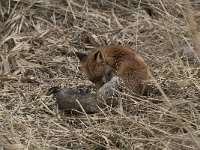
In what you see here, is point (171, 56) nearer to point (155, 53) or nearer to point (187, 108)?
point (155, 53)

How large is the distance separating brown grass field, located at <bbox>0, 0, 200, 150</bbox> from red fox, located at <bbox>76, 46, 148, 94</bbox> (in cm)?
16

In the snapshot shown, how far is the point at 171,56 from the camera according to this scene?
20.6ft

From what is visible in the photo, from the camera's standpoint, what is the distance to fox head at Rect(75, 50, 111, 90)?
17.5 ft

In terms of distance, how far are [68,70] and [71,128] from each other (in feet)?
5.39

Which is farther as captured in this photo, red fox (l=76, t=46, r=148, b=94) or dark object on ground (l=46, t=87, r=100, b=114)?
red fox (l=76, t=46, r=148, b=94)

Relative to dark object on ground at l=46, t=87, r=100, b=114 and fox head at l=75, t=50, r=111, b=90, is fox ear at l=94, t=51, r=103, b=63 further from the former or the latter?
dark object on ground at l=46, t=87, r=100, b=114

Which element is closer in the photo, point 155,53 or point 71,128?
point 71,128

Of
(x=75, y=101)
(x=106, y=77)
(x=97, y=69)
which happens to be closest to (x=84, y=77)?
(x=97, y=69)

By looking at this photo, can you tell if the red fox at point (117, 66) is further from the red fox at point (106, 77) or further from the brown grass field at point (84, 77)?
the brown grass field at point (84, 77)

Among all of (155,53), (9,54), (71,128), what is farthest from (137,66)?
(9,54)

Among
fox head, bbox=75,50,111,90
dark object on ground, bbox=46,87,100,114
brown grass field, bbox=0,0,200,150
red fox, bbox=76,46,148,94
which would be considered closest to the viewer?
brown grass field, bbox=0,0,200,150

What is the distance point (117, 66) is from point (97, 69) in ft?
0.90

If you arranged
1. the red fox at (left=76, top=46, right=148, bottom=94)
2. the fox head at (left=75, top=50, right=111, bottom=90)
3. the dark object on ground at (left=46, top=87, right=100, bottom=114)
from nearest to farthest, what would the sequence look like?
the dark object on ground at (left=46, top=87, right=100, bottom=114), the red fox at (left=76, top=46, right=148, bottom=94), the fox head at (left=75, top=50, right=111, bottom=90)

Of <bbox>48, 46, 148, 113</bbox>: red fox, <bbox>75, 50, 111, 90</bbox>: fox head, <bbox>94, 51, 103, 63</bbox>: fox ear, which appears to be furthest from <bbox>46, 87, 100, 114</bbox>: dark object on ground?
<bbox>94, 51, 103, 63</bbox>: fox ear
